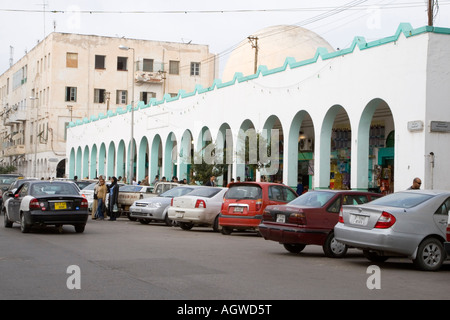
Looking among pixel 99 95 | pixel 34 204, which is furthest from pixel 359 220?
pixel 99 95

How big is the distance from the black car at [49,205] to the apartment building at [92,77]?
50090 mm

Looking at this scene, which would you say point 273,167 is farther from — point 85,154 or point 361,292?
point 85,154

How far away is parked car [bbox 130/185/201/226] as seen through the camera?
2553cm

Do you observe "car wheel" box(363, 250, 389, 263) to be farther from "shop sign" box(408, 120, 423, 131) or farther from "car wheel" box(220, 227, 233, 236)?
"shop sign" box(408, 120, 423, 131)

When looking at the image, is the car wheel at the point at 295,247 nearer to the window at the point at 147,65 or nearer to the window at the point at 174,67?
the window at the point at 147,65

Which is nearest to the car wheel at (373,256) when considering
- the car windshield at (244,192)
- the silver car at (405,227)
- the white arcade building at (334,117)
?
the silver car at (405,227)

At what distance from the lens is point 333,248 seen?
15297mm

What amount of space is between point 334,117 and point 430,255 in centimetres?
1619

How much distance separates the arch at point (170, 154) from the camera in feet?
147

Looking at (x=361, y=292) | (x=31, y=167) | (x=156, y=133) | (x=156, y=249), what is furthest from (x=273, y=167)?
(x=31, y=167)

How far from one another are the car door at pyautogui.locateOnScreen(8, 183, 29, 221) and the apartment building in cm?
4925

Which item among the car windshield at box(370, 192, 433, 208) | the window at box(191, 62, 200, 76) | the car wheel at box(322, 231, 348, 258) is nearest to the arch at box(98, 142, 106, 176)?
the window at box(191, 62, 200, 76)

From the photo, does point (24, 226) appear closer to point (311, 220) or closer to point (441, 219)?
point (311, 220)

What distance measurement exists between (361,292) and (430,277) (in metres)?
2.79
